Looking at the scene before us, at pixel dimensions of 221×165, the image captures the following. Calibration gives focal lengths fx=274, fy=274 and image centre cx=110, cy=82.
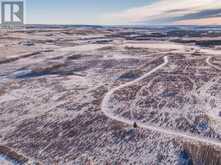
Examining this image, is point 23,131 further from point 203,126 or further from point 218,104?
point 218,104

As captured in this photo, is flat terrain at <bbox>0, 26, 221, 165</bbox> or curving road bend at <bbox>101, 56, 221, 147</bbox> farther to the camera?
curving road bend at <bbox>101, 56, 221, 147</bbox>

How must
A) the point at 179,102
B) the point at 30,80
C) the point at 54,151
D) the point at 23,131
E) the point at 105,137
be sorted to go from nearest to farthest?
the point at 54,151 < the point at 105,137 < the point at 23,131 < the point at 179,102 < the point at 30,80

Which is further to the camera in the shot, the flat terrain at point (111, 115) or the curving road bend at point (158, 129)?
the curving road bend at point (158, 129)

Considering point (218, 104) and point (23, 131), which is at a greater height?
point (218, 104)

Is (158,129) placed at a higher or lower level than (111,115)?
lower

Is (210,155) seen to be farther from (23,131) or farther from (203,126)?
(23,131)

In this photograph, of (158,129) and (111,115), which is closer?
(158,129)

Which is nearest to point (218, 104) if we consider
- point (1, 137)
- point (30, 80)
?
point (1, 137)

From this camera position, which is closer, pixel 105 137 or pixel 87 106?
pixel 105 137

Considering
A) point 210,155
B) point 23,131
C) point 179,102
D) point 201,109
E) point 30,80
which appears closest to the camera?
point 210,155
